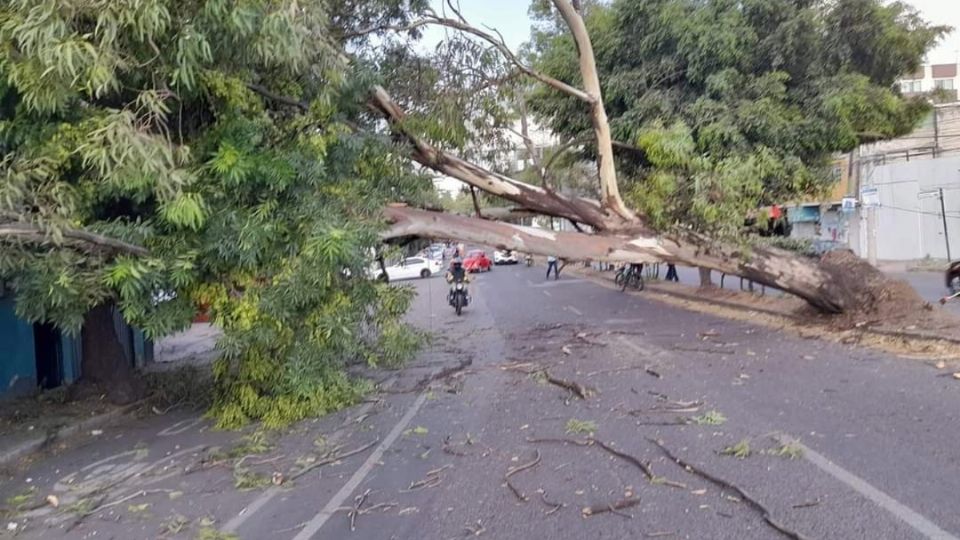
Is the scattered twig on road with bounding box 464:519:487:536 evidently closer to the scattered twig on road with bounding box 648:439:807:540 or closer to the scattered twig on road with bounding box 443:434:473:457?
the scattered twig on road with bounding box 648:439:807:540

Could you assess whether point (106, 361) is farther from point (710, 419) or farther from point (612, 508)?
point (612, 508)

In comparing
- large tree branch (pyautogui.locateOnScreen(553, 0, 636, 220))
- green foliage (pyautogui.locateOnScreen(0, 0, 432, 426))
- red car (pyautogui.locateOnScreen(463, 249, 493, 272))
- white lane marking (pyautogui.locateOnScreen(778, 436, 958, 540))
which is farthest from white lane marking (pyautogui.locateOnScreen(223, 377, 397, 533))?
red car (pyautogui.locateOnScreen(463, 249, 493, 272))

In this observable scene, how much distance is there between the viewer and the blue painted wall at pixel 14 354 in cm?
1323

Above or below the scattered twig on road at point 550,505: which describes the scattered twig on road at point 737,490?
above

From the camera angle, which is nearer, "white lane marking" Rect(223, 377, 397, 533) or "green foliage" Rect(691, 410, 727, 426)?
"white lane marking" Rect(223, 377, 397, 533)

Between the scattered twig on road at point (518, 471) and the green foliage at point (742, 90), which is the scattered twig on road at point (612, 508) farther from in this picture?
the green foliage at point (742, 90)

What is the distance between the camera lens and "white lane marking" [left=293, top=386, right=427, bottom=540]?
20.6 ft

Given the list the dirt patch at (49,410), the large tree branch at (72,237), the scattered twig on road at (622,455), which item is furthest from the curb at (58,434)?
the scattered twig on road at (622,455)

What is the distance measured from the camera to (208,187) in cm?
966

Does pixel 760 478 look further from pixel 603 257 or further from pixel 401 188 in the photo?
pixel 603 257

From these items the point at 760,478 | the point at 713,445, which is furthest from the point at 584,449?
the point at 760,478

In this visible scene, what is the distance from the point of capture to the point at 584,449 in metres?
8.06

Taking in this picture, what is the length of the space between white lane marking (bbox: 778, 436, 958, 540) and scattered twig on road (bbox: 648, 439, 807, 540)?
75 centimetres

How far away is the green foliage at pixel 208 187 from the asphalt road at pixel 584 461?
3.36 feet
